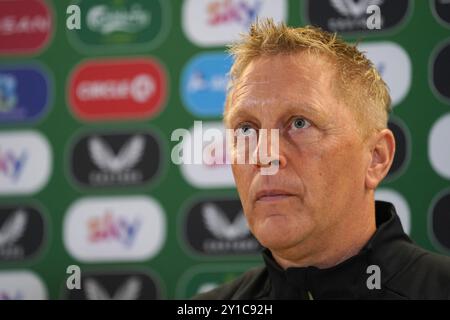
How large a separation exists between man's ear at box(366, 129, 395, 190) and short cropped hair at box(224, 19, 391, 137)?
20mm

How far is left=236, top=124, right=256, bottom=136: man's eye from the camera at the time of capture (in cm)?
138

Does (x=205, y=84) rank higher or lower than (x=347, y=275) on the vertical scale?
higher

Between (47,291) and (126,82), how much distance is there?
72 centimetres

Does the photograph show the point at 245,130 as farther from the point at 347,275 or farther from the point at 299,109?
the point at 347,275

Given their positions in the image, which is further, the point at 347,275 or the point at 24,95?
the point at 24,95


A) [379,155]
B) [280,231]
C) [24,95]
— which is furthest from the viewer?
[24,95]

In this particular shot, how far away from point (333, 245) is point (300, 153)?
20 centimetres

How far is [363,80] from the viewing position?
1399mm

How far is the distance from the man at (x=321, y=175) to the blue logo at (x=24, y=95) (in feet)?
3.56

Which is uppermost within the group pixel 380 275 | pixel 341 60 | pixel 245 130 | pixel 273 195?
pixel 341 60

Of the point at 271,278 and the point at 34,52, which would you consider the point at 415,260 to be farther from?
the point at 34,52

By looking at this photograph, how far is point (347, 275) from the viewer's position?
4.35ft

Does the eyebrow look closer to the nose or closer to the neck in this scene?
the nose

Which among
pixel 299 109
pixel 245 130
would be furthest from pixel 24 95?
pixel 299 109
